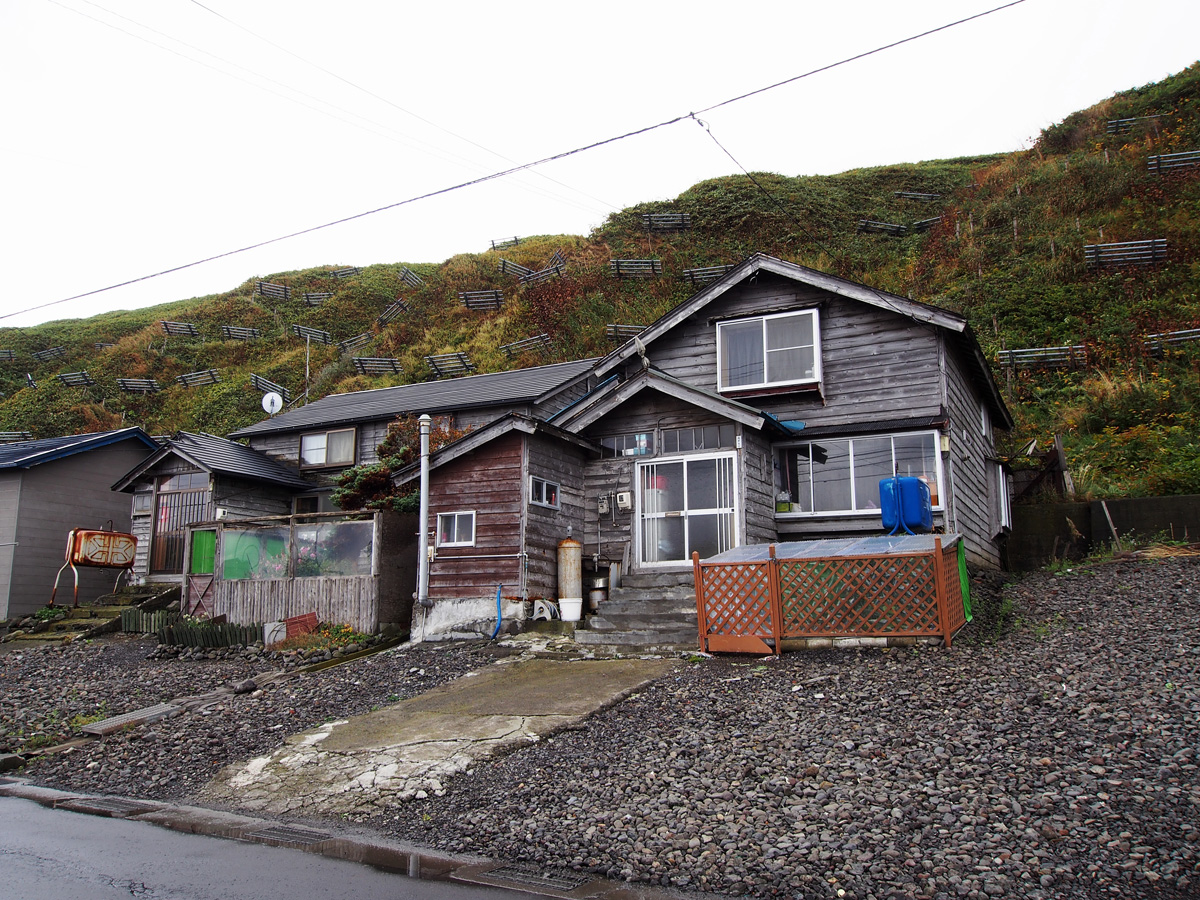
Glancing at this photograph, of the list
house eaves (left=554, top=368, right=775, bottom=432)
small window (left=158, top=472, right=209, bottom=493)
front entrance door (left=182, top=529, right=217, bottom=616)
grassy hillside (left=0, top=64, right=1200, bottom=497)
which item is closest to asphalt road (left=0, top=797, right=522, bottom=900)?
house eaves (left=554, top=368, right=775, bottom=432)

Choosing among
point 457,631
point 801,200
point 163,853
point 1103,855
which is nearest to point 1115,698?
point 1103,855

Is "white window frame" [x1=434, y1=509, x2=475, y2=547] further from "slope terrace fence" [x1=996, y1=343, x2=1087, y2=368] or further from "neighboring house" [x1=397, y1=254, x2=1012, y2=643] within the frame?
"slope terrace fence" [x1=996, y1=343, x2=1087, y2=368]

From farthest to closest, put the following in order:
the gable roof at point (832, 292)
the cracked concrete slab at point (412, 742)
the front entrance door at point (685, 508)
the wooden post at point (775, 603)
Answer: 1. the gable roof at point (832, 292)
2. the front entrance door at point (685, 508)
3. the wooden post at point (775, 603)
4. the cracked concrete slab at point (412, 742)

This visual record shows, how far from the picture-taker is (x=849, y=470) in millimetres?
15594

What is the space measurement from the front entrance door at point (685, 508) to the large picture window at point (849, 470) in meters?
1.61

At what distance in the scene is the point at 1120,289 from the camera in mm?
28141

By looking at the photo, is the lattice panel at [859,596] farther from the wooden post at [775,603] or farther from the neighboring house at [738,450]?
the neighboring house at [738,450]

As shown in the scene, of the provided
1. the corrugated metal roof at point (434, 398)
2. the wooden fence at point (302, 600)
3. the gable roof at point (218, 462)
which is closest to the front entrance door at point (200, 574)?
the wooden fence at point (302, 600)

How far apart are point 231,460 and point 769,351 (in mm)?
15885

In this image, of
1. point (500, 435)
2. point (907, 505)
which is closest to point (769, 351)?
point (907, 505)

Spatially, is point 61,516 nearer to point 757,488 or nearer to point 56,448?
point 56,448

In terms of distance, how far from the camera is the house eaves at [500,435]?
48.8ft

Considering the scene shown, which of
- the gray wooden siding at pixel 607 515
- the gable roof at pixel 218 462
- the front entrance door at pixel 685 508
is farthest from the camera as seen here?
the gable roof at pixel 218 462

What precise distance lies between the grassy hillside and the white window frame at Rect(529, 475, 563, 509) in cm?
1202
